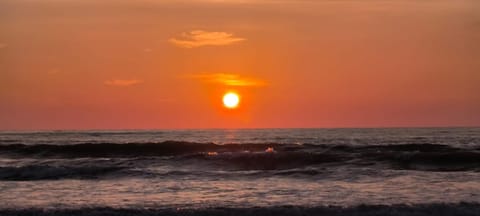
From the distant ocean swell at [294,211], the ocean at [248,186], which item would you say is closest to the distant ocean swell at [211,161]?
the ocean at [248,186]

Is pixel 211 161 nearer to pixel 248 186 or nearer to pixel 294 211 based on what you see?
pixel 248 186

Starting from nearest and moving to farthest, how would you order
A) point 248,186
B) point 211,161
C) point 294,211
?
point 294,211
point 248,186
point 211,161

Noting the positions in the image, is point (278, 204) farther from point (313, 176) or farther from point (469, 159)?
point (469, 159)

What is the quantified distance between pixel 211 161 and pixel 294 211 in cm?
1322

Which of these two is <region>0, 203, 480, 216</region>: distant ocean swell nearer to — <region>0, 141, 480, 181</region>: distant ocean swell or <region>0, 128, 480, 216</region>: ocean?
<region>0, 128, 480, 216</region>: ocean

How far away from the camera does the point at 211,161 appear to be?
26.1 metres

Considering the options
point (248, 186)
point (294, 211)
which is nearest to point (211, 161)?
point (248, 186)

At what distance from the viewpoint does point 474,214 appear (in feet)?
41.3

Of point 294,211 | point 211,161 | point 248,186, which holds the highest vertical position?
point 211,161

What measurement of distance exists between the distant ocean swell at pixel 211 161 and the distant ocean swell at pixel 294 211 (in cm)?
704

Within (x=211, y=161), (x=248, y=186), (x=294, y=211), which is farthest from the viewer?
(x=211, y=161)

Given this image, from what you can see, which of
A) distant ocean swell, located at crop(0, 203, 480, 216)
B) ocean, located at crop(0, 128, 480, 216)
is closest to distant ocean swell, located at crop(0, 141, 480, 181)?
ocean, located at crop(0, 128, 480, 216)

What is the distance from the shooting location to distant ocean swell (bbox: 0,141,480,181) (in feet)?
69.8

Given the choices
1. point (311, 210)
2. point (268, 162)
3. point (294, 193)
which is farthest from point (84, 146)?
point (311, 210)
